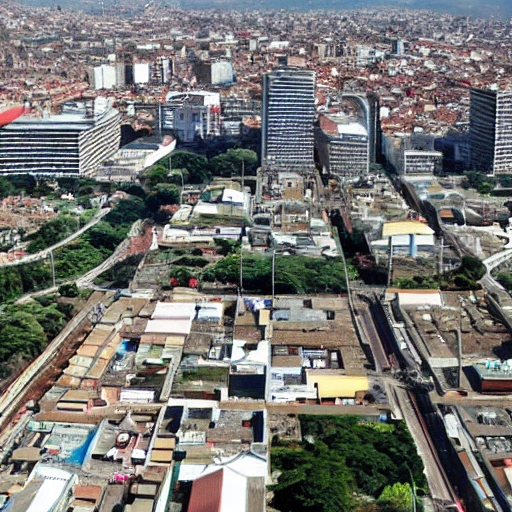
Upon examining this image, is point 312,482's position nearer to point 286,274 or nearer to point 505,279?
point 286,274

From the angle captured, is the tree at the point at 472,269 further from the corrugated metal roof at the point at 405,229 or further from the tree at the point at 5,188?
the tree at the point at 5,188

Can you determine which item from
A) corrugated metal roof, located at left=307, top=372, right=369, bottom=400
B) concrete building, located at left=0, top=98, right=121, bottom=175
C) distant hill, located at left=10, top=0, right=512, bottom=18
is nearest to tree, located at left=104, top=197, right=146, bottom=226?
concrete building, located at left=0, top=98, right=121, bottom=175

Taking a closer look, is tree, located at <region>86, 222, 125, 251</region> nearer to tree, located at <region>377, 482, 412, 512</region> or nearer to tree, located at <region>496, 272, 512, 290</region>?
tree, located at <region>496, 272, 512, 290</region>

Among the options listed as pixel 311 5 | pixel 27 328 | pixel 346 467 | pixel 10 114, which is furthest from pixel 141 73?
pixel 311 5

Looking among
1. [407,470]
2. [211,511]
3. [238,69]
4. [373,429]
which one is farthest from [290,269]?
[238,69]

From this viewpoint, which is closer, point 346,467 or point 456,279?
point 346,467

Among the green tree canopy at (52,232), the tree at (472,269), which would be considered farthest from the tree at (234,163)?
the tree at (472,269)

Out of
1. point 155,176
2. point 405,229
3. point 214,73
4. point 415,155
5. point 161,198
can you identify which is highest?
point 214,73
